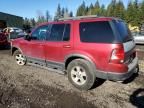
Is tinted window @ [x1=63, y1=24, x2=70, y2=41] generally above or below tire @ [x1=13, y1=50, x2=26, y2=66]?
above

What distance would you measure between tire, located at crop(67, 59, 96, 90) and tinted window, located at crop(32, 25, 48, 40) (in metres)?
1.70

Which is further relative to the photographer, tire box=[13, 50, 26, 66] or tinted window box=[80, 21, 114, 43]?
tire box=[13, 50, 26, 66]

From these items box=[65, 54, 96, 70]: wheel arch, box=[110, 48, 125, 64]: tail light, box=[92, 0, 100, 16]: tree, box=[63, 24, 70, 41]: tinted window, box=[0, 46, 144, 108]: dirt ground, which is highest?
box=[92, 0, 100, 16]: tree

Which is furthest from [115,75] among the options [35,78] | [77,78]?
[35,78]

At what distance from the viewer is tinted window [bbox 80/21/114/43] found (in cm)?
510

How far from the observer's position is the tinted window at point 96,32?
510cm

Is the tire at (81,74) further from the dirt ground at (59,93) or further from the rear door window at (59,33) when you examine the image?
the rear door window at (59,33)

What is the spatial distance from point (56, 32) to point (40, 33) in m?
0.94

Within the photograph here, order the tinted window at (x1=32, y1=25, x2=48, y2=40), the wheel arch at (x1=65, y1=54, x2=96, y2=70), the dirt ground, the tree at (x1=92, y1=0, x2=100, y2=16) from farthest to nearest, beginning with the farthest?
the tree at (x1=92, y1=0, x2=100, y2=16) → the tinted window at (x1=32, y1=25, x2=48, y2=40) → the wheel arch at (x1=65, y1=54, x2=96, y2=70) → the dirt ground

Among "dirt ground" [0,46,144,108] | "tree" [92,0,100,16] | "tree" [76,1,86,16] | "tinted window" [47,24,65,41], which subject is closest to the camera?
"dirt ground" [0,46,144,108]

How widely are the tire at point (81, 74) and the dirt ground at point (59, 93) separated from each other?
0.61 ft

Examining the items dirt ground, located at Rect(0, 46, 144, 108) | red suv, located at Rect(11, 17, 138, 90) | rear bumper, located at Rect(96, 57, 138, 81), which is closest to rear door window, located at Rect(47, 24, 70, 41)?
red suv, located at Rect(11, 17, 138, 90)

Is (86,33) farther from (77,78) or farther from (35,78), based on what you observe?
(35,78)

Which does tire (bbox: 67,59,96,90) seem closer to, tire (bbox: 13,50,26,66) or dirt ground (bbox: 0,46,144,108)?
dirt ground (bbox: 0,46,144,108)
